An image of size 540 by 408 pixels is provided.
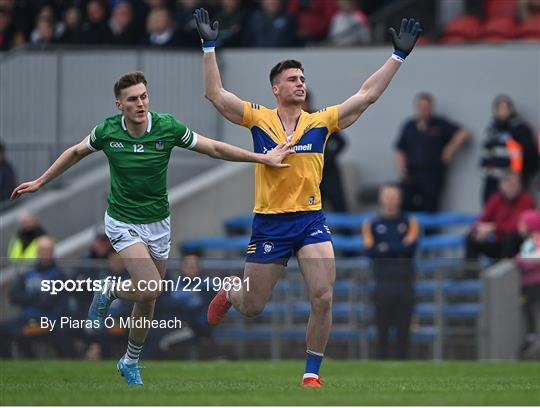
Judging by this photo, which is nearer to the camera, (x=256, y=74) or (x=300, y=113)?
(x=300, y=113)

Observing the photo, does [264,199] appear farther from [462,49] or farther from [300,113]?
[462,49]

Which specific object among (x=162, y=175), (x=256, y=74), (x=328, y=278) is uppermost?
(x=256, y=74)

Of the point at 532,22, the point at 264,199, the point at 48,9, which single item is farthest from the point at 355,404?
the point at 48,9

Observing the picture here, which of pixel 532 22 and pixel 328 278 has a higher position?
pixel 532 22

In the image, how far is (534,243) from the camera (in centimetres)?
2191

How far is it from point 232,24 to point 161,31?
1.09 meters

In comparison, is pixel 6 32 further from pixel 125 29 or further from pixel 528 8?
pixel 528 8

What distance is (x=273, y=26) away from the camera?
26125mm

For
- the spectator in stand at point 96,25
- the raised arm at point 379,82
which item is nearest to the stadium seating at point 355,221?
the spectator in stand at point 96,25

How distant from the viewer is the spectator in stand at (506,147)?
77.5ft

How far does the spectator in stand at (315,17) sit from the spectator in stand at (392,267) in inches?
230

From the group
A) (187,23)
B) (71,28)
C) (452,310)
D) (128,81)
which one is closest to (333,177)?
(187,23)

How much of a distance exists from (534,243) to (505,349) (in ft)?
5.04

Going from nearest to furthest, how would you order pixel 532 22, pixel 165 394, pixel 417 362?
pixel 165 394, pixel 417 362, pixel 532 22
